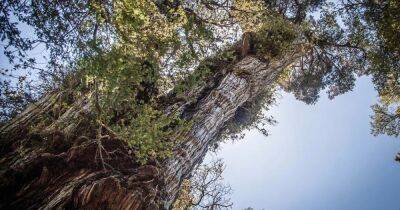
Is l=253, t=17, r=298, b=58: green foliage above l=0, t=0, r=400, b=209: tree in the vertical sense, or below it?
above

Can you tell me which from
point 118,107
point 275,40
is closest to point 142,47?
point 118,107

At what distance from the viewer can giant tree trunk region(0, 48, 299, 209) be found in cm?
749

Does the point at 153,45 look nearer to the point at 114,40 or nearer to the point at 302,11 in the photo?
the point at 114,40

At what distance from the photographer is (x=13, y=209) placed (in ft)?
24.1

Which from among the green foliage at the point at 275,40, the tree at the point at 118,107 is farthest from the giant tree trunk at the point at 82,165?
the green foliage at the point at 275,40

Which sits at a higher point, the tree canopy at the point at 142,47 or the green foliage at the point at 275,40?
the green foliage at the point at 275,40

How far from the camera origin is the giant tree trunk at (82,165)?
7.49 m

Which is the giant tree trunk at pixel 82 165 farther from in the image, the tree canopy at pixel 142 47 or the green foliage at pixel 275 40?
the green foliage at pixel 275 40

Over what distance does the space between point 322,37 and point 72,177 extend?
50.0 feet

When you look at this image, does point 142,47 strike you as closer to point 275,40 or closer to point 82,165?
point 82,165

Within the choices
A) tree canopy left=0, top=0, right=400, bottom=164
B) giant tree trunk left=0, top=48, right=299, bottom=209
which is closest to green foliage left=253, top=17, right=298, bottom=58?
tree canopy left=0, top=0, right=400, bottom=164

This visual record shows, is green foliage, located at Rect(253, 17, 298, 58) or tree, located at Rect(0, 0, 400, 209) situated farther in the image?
green foliage, located at Rect(253, 17, 298, 58)

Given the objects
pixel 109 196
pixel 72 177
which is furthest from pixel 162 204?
pixel 72 177

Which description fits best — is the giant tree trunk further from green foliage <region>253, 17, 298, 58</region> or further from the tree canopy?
green foliage <region>253, 17, 298, 58</region>
